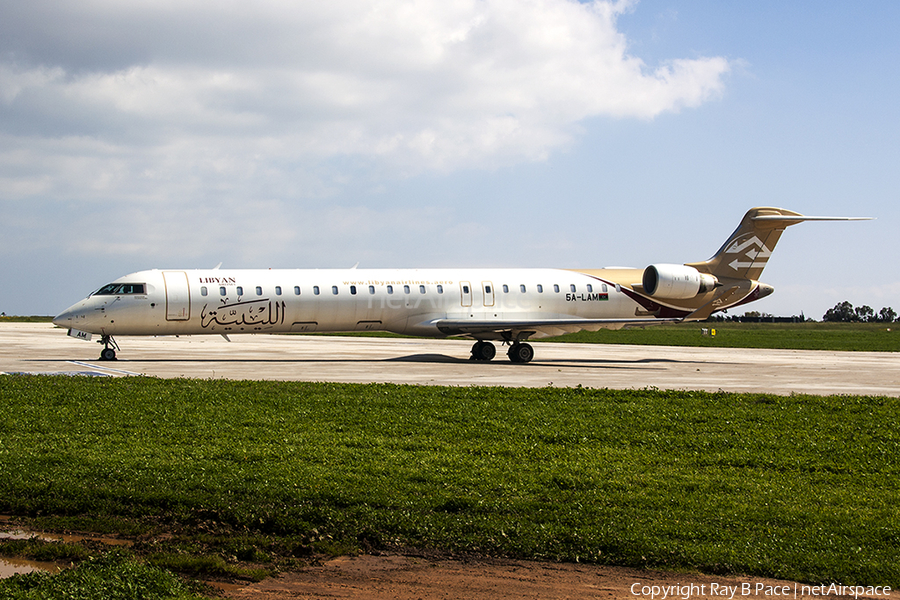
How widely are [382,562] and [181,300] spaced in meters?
21.0

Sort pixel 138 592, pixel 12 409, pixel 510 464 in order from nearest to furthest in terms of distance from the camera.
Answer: pixel 138 592
pixel 510 464
pixel 12 409

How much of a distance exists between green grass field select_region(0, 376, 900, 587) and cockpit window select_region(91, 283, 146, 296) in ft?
38.0

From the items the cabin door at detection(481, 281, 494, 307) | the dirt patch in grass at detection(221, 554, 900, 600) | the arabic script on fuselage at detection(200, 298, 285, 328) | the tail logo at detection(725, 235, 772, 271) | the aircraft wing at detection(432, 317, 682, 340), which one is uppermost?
the tail logo at detection(725, 235, 772, 271)

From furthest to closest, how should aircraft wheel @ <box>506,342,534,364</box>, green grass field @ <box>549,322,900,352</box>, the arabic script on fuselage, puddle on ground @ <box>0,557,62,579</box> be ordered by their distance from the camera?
green grass field @ <box>549,322,900,352</box> → aircraft wheel @ <box>506,342,534,364</box> → the arabic script on fuselage → puddle on ground @ <box>0,557,62,579</box>

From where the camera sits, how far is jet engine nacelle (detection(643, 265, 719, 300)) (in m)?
30.7

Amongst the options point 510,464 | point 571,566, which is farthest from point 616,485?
point 571,566

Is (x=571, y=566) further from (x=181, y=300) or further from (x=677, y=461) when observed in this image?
(x=181, y=300)

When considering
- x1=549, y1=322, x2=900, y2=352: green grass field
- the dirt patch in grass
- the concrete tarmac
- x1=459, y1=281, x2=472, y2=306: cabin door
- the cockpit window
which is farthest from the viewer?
x1=549, y1=322, x2=900, y2=352: green grass field

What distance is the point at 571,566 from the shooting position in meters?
6.40

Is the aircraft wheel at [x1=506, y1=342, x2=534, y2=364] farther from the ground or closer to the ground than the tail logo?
closer to the ground

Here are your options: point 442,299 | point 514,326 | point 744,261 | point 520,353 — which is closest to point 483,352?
point 520,353

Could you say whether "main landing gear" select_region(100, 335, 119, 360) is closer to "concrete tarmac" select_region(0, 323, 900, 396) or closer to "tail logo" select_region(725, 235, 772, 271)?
"concrete tarmac" select_region(0, 323, 900, 396)

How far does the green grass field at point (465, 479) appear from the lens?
22.0 feet

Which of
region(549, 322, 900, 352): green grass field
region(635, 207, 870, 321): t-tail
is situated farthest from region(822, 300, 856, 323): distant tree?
region(635, 207, 870, 321): t-tail
